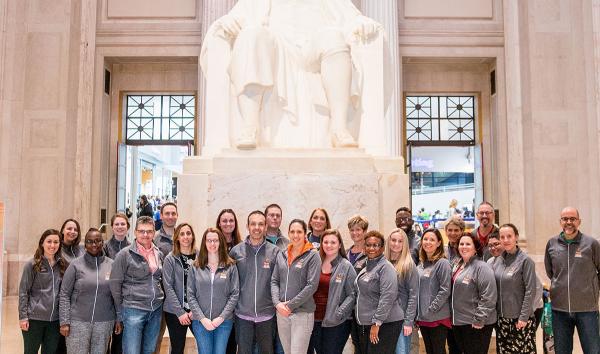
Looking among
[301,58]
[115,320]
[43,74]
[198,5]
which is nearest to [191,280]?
[115,320]

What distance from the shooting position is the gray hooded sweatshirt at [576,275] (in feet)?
12.5

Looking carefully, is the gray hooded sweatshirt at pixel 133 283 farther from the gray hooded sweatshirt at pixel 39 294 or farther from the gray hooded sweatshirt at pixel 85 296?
the gray hooded sweatshirt at pixel 39 294

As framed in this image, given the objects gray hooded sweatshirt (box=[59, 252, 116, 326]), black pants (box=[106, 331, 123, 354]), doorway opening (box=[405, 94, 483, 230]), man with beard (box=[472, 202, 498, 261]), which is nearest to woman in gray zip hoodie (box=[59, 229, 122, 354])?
gray hooded sweatshirt (box=[59, 252, 116, 326])

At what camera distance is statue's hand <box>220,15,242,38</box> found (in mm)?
5000

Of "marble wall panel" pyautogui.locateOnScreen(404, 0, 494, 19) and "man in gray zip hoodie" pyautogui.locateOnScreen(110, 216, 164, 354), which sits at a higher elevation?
"marble wall panel" pyautogui.locateOnScreen(404, 0, 494, 19)

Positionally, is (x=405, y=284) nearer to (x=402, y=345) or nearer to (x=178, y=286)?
(x=402, y=345)

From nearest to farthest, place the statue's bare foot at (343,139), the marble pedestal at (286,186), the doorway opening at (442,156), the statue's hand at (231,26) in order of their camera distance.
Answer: the marble pedestal at (286,186) < the statue's bare foot at (343,139) < the statue's hand at (231,26) < the doorway opening at (442,156)

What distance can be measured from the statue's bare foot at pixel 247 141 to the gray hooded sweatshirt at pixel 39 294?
69.7 inches

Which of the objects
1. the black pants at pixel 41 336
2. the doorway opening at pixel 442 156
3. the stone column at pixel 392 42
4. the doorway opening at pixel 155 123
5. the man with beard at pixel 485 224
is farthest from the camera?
the doorway opening at pixel 442 156

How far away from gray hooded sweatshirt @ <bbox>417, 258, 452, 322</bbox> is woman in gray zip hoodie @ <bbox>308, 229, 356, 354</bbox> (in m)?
0.47

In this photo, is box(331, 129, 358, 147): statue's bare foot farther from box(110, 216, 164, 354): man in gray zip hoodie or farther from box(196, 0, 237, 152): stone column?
box(196, 0, 237, 152): stone column

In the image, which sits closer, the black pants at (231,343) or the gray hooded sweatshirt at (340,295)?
the gray hooded sweatshirt at (340,295)

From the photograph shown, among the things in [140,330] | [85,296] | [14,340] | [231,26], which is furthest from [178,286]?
[14,340]

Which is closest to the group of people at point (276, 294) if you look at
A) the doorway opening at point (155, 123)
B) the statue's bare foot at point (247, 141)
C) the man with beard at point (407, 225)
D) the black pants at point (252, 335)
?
the black pants at point (252, 335)
